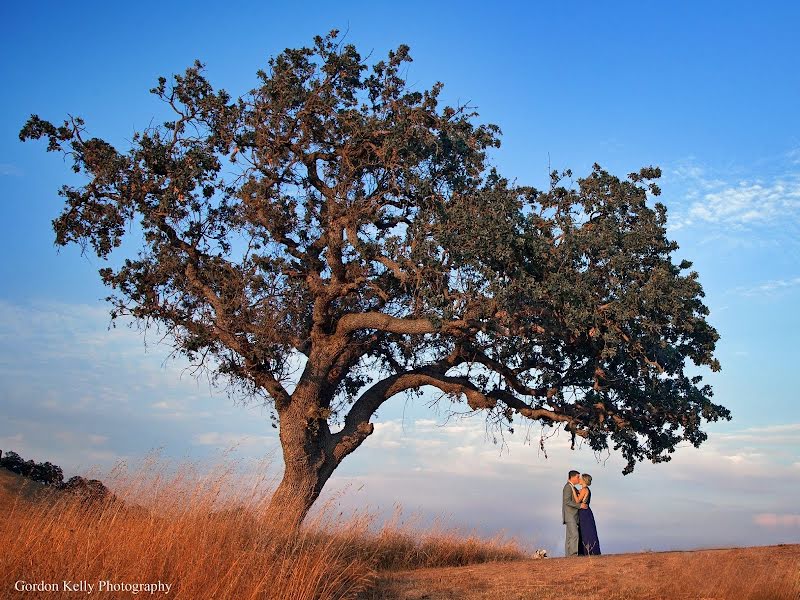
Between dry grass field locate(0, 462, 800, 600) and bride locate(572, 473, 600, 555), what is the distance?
2.15 meters

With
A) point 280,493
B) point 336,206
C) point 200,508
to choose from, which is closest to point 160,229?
point 336,206

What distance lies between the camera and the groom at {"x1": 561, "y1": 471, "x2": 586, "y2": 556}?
16.4 metres

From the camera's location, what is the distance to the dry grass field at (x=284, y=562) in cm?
876

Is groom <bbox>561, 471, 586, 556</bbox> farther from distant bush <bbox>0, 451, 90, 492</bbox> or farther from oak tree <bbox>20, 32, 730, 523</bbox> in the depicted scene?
distant bush <bbox>0, 451, 90, 492</bbox>

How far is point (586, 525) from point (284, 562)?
29.9ft

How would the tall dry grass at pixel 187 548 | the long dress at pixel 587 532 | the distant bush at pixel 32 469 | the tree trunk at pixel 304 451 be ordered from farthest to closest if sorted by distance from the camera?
the distant bush at pixel 32 469
the tree trunk at pixel 304 451
the long dress at pixel 587 532
the tall dry grass at pixel 187 548

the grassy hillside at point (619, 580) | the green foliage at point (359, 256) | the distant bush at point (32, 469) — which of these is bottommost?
the grassy hillside at point (619, 580)

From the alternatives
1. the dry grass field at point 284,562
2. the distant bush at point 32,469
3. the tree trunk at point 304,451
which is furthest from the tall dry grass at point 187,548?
the distant bush at point 32,469

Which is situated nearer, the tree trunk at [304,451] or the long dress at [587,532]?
the long dress at [587,532]

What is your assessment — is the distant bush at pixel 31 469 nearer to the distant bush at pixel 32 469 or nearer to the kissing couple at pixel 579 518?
the distant bush at pixel 32 469

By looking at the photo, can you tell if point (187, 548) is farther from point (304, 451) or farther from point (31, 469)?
point (31, 469)

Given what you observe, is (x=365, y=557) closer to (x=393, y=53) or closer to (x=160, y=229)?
(x=160, y=229)

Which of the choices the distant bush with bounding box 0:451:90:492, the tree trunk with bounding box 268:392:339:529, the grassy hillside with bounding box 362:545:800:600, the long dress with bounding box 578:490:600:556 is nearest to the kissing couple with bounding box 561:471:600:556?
the long dress with bounding box 578:490:600:556

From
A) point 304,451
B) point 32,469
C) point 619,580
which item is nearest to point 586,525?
point 619,580
